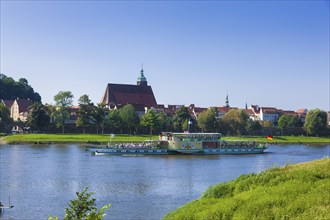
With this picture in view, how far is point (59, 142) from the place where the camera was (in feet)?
342

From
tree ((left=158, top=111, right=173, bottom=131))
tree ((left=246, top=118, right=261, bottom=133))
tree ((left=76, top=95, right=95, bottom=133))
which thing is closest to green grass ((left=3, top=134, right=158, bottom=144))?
tree ((left=76, top=95, right=95, bottom=133))

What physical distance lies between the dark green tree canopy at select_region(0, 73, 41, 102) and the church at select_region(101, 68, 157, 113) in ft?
92.0

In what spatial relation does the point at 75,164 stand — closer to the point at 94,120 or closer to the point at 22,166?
the point at 22,166

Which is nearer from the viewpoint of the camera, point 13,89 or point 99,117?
point 99,117

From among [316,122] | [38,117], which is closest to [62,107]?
[38,117]

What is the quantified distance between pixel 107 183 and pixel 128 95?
123907 millimetres

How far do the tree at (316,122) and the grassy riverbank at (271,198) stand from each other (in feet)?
380

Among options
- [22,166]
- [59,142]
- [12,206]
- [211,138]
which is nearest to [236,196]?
[12,206]

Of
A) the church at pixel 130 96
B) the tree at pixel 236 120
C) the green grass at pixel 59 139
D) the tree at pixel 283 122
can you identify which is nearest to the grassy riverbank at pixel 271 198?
the green grass at pixel 59 139

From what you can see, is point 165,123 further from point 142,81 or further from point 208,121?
point 142,81

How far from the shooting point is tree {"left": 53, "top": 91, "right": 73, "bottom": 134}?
118688 mm

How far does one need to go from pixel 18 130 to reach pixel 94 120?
87.0ft

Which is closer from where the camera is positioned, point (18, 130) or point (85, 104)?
point (85, 104)

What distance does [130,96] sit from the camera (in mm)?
168000
